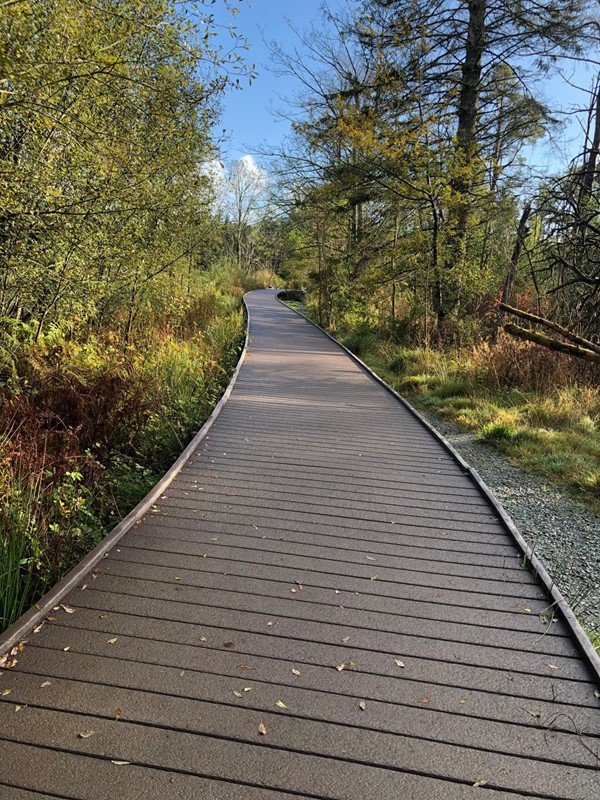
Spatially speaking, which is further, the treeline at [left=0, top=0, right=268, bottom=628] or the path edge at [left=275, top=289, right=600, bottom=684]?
the treeline at [left=0, top=0, right=268, bottom=628]

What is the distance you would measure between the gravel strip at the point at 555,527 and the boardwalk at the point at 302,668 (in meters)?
0.37

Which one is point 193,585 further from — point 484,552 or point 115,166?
point 115,166

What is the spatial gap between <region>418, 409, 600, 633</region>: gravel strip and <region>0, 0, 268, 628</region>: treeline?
3.06 metres

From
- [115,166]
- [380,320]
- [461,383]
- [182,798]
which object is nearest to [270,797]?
[182,798]

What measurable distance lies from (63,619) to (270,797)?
4.28 ft

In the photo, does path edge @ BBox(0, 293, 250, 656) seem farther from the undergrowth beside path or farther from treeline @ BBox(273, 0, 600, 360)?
treeline @ BBox(273, 0, 600, 360)

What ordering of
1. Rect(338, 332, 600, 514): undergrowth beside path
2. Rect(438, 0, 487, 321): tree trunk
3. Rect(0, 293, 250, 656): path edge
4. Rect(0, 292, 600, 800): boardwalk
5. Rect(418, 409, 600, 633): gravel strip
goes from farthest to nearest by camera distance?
1. Rect(438, 0, 487, 321): tree trunk
2. Rect(338, 332, 600, 514): undergrowth beside path
3. Rect(418, 409, 600, 633): gravel strip
4. Rect(0, 293, 250, 656): path edge
5. Rect(0, 292, 600, 800): boardwalk

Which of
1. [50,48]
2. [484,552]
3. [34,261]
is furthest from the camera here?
[34,261]

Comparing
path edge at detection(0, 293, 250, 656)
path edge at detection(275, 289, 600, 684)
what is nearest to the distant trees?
path edge at detection(0, 293, 250, 656)

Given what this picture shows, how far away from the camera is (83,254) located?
6.17m

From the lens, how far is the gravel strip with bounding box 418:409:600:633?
319 cm

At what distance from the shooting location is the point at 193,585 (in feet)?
9.05

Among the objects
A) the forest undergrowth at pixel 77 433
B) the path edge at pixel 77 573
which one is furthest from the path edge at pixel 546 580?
the forest undergrowth at pixel 77 433

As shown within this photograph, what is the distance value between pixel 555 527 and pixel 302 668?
2.74 m
